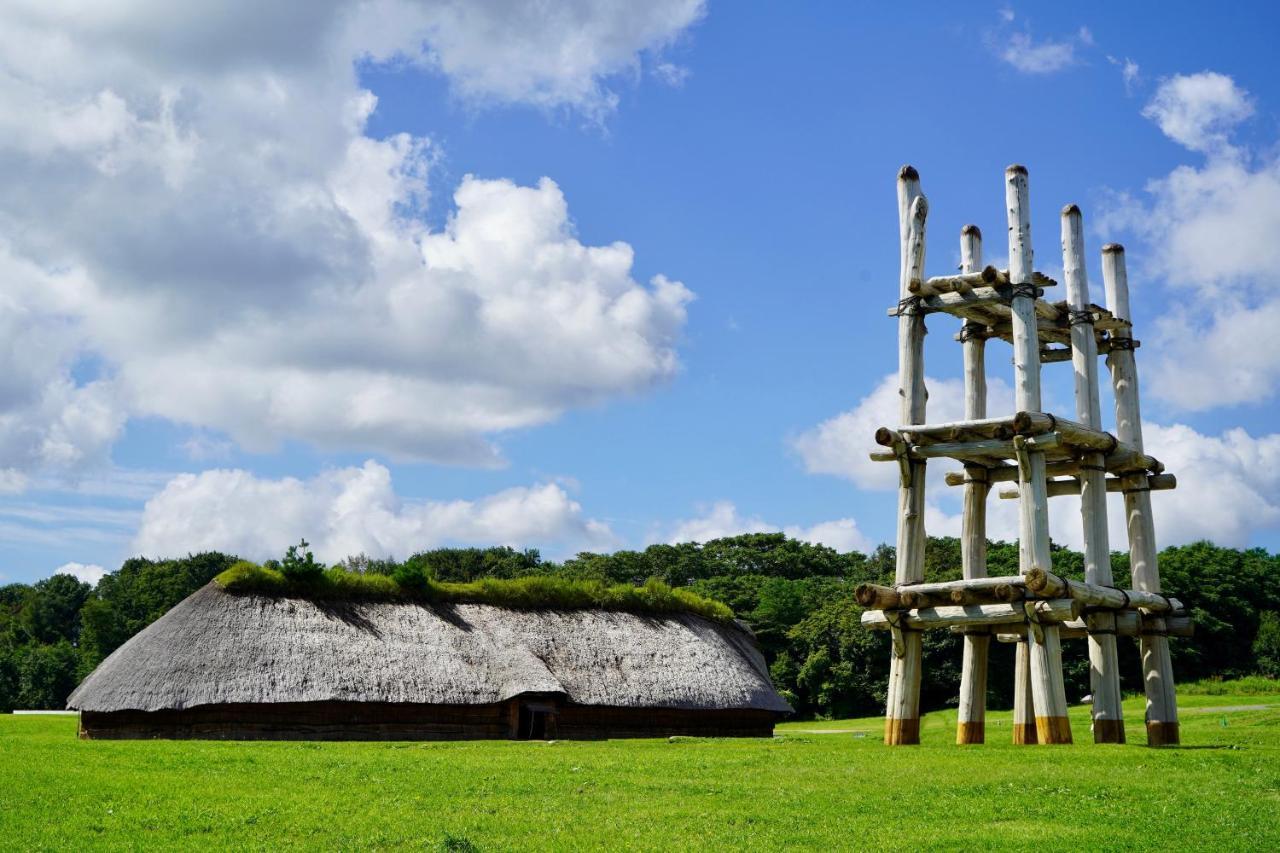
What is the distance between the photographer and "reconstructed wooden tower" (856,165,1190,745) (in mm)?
23422

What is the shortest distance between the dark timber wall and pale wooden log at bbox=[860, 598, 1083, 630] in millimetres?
15449

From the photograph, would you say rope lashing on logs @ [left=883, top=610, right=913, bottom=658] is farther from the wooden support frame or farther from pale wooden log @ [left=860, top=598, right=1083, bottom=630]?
the wooden support frame

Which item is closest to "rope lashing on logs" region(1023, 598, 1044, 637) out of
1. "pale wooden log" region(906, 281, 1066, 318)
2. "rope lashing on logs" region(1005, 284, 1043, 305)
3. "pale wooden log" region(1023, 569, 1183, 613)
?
"pale wooden log" region(1023, 569, 1183, 613)

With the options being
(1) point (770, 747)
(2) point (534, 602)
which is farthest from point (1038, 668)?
(2) point (534, 602)

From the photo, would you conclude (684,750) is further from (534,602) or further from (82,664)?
(82,664)

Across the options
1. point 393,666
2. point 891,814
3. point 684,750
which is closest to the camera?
point 891,814

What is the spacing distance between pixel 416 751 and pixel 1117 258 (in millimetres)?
18282

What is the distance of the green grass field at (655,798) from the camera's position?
1359 centimetres

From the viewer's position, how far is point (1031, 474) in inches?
928

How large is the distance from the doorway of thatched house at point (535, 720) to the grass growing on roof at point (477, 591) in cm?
495

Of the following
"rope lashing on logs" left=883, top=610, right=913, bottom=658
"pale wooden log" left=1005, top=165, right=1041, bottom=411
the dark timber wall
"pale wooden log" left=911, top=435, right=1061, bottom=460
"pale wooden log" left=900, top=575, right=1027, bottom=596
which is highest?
"pale wooden log" left=1005, top=165, right=1041, bottom=411

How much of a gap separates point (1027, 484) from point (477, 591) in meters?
22.2

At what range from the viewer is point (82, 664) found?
71.8 meters

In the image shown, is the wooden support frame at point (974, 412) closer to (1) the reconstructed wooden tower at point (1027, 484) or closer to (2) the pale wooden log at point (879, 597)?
(1) the reconstructed wooden tower at point (1027, 484)
